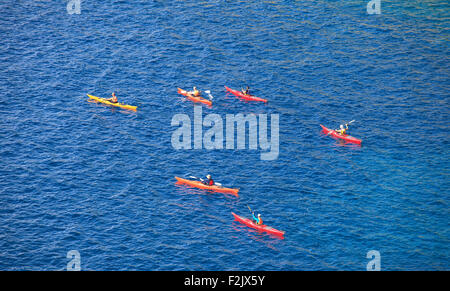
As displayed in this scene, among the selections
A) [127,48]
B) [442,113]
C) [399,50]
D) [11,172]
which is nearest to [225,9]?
[127,48]

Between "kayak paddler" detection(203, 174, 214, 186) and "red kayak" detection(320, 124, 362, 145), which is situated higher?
"red kayak" detection(320, 124, 362, 145)

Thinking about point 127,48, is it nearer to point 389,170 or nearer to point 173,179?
point 173,179

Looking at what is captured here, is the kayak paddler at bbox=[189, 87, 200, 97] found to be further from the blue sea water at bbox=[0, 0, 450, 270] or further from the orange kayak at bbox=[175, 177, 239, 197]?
the orange kayak at bbox=[175, 177, 239, 197]

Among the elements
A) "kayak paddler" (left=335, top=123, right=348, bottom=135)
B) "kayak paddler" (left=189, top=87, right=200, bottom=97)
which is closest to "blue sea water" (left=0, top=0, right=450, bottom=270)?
"kayak paddler" (left=189, top=87, right=200, bottom=97)

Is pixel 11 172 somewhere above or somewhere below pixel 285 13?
below

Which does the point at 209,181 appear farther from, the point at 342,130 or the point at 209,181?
the point at 342,130

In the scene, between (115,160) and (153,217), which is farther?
(115,160)

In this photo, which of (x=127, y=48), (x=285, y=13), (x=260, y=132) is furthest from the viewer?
(x=285, y=13)

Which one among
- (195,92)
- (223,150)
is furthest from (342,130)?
(195,92)

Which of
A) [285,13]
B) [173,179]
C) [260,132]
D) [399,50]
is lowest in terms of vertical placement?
[173,179]
